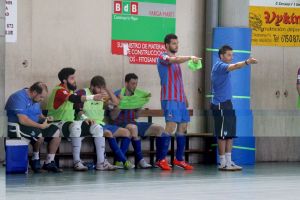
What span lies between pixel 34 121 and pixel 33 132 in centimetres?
14

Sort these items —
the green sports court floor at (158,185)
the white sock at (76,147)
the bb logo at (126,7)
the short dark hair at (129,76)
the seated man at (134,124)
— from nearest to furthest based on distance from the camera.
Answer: the green sports court floor at (158,185) → the white sock at (76,147) → the seated man at (134,124) → the short dark hair at (129,76) → the bb logo at (126,7)

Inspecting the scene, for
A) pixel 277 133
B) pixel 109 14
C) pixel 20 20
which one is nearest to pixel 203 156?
pixel 277 133

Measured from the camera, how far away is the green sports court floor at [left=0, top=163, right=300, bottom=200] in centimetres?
930

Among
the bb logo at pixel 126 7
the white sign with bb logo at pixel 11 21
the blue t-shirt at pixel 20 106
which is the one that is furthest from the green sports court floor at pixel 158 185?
the bb logo at pixel 126 7

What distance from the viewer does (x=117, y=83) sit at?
46.9 ft

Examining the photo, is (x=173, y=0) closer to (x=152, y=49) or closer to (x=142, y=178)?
(x=152, y=49)

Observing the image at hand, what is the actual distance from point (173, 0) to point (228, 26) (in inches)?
35.0

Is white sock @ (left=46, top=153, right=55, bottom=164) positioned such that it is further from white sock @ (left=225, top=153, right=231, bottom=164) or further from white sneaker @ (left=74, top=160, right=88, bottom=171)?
white sock @ (left=225, top=153, right=231, bottom=164)

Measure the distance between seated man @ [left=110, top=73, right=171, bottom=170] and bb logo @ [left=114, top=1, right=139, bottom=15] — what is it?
106 cm

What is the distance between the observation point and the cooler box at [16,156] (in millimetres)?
12086

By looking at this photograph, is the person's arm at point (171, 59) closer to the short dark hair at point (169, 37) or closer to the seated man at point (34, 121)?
the short dark hair at point (169, 37)

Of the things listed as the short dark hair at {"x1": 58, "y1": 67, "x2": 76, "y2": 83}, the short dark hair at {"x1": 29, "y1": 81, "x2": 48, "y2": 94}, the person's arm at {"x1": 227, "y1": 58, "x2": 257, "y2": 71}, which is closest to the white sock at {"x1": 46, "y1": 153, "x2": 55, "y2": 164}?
the short dark hair at {"x1": 29, "y1": 81, "x2": 48, "y2": 94}

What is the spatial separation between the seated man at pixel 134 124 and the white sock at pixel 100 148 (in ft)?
1.74

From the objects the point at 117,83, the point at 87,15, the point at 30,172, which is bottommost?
the point at 30,172
